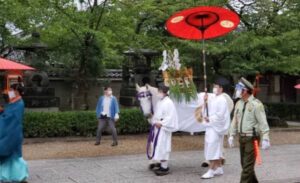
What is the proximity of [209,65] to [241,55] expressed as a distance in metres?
1.37

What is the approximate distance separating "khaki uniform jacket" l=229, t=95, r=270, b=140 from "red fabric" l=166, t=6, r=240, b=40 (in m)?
2.44

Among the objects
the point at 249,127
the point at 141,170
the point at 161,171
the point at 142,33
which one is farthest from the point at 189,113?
the point at 142,33

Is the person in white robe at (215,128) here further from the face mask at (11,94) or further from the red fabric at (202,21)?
the face mask at (11,94)

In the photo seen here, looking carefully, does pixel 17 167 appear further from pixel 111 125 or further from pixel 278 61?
pixel 278 61

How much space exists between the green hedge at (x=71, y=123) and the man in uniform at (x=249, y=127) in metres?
8.20

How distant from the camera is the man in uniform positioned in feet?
26.7

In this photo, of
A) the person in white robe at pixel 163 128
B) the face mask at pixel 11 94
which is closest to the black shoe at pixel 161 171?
the person in white robe at pixel 163 128

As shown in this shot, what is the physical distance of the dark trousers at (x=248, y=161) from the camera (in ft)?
26.6

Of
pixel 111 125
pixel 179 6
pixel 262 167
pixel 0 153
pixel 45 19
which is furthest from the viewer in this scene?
pixel 179 6

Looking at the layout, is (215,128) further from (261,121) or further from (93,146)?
(93,146)

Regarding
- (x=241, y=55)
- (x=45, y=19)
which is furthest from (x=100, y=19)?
(x=241, y=55)

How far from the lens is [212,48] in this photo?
16766 millimetres

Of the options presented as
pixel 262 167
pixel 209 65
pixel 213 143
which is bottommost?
pixel 262 167

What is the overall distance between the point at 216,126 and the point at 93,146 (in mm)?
5346
